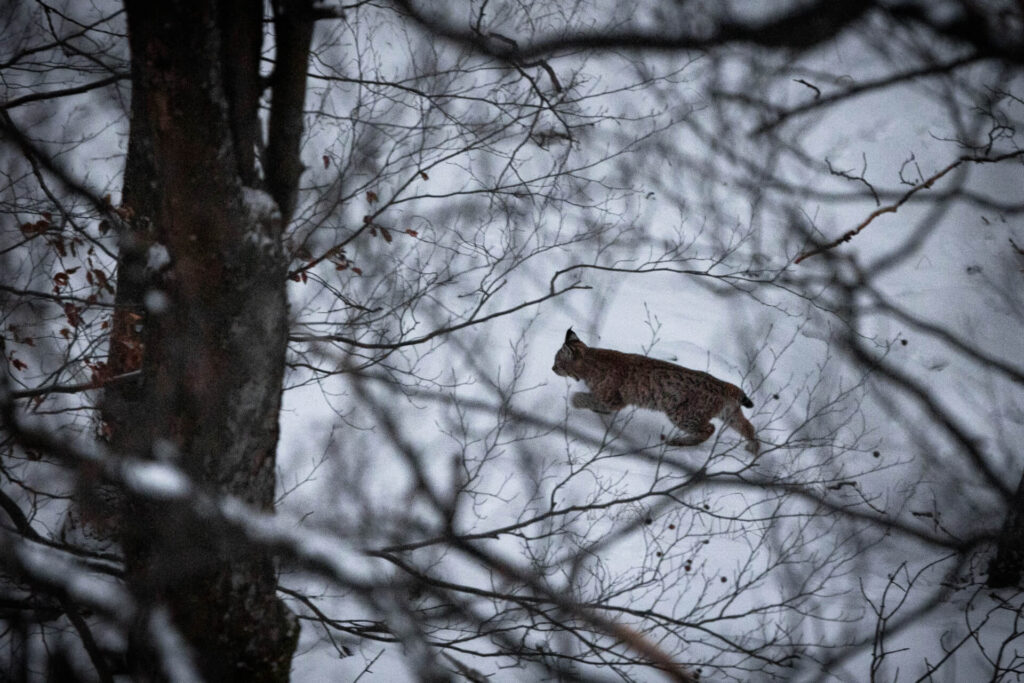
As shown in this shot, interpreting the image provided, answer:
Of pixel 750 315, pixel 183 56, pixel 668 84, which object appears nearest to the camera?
pixel 183 56

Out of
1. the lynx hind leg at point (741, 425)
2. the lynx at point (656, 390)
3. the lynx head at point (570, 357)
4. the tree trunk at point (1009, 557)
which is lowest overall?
the tree trunk at point (1009, 557)

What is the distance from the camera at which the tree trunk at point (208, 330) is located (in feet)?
10.3

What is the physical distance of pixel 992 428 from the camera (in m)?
7.38

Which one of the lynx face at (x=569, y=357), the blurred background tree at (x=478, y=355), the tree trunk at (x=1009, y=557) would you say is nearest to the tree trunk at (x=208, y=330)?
the blurred background tree at (x=478, y=355)

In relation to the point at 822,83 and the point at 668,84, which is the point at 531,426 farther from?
the point at 822,83

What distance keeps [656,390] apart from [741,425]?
781mm

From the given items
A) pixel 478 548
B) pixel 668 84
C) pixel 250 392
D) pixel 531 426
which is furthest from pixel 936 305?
pixel 250 392

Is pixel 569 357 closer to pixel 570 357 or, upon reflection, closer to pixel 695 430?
pixel 570 357

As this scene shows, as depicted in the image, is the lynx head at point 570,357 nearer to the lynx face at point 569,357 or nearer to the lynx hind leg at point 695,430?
the lynx face at point 569,357

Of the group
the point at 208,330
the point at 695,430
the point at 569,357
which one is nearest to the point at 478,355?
the point at 569,357

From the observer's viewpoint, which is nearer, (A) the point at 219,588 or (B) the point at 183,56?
(B) the point at 183,56

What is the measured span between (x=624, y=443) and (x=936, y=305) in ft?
15.9

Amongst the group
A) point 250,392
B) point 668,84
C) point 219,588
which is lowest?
point 219,588

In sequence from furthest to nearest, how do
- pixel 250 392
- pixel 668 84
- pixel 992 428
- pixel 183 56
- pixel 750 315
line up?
pixel 668 84, pixel 750 315, pixel 992 428, pixel 250 392, pixel 183 56
